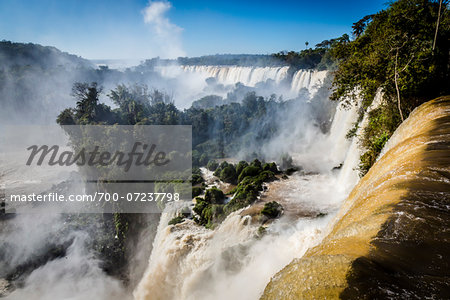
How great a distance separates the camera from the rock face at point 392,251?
2118 millimetres

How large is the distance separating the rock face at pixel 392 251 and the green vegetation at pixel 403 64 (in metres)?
5.56

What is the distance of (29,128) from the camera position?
52.8 m

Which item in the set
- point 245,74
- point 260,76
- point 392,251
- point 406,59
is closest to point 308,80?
point 260,76

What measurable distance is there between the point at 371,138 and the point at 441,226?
867 cm

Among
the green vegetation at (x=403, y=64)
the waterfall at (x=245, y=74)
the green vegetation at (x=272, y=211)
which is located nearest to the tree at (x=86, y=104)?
the green vegetation at (x=272, y=211)

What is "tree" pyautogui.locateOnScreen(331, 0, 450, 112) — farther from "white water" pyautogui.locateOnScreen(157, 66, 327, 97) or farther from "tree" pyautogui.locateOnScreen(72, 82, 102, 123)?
"tree" pyautogui.locateOnScreen(72, 82, 102, 123)

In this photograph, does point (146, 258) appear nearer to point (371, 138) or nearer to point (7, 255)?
point (7, 255)

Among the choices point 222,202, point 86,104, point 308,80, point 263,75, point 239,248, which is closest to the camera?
point 239,248

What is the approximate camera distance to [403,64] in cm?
879

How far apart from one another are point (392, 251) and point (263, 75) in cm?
5274

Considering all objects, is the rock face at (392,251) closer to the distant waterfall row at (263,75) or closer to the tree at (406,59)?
the tree at (406,59)

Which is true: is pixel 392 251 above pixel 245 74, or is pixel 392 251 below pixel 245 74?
below

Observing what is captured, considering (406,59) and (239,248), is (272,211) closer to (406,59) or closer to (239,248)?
(239,248)

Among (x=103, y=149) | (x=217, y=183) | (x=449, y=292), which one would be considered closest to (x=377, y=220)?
(x=449, y=292)
